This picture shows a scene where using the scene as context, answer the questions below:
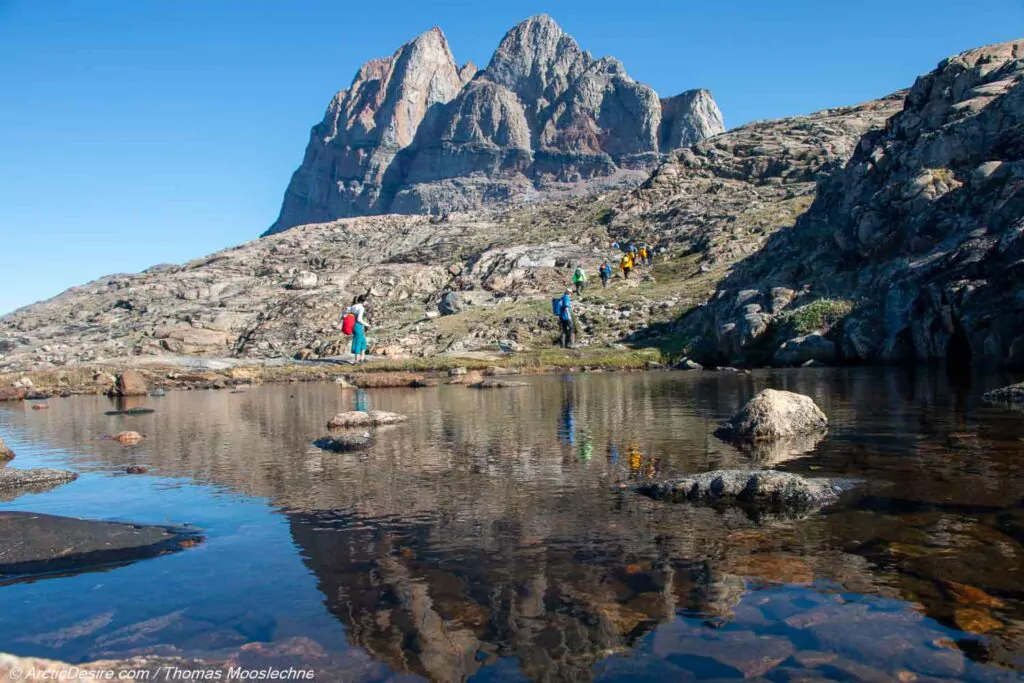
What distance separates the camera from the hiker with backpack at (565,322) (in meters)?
44.8

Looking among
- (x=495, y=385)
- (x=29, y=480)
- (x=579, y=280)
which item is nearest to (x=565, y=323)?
(x=579, y=280)

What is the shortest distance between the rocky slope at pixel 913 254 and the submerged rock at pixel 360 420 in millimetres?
21916

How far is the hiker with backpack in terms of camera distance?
1763 inches

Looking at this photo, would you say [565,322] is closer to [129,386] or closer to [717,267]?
[717,267]

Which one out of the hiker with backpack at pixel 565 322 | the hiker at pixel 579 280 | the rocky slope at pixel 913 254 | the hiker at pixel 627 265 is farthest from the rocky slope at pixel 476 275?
the rocky slope at pixel 913 254

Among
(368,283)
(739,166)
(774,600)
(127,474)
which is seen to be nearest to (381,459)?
(127,474)

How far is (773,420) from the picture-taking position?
46.0 feet

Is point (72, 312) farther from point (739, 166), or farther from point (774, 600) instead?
point (774, 600)

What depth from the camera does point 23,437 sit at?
19391mm

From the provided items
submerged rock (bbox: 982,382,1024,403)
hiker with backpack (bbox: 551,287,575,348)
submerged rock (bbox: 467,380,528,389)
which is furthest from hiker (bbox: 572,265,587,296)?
submerged rock (bbox: 982,382,1024,403)

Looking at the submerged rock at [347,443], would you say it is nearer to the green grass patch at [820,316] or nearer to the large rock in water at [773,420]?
the large rock in water at [773,420]

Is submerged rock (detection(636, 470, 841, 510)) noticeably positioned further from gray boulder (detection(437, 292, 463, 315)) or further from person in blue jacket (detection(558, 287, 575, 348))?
gray boulder (detection(437, 292, 463, 315))

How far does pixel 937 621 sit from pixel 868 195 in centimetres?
4329

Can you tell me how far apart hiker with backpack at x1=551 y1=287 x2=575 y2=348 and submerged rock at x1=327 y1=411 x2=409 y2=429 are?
88.7 feet
